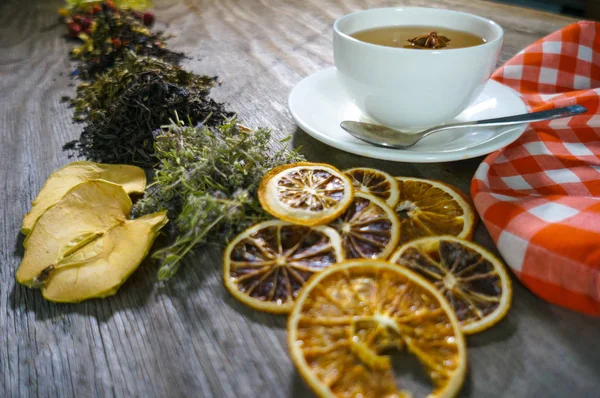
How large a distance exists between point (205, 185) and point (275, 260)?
27cm

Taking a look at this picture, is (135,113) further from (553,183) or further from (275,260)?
(553,183)

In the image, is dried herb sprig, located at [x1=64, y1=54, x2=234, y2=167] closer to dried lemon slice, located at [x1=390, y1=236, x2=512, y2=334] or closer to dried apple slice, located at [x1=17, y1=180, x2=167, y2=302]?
dried apple slice, located at [x1=17, y1=180, x2=167, y2=302]

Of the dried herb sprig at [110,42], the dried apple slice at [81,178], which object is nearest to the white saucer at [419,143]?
the dried apple slice at [81,178]

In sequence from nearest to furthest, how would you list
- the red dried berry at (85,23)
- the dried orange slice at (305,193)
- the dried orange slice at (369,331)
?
the dried orange slice at (369,331) → the dried orange slice at (305,193) → the red dried berry at (85,23)

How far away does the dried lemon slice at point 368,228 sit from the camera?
0.83m

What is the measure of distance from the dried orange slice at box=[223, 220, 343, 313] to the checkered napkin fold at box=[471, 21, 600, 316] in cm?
31

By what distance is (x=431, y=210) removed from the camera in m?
0.92

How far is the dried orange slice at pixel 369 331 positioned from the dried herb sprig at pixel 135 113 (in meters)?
0.64

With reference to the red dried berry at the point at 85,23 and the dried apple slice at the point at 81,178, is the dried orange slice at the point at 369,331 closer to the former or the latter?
the dried apple slice at the point at 81,178

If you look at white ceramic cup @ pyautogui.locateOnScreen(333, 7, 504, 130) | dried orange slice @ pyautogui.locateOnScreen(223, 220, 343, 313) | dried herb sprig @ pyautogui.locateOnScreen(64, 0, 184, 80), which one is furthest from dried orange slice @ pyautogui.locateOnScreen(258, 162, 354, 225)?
dried herb sprig @ pyautogui.locateOnScreen(64, 0, 184, 80)

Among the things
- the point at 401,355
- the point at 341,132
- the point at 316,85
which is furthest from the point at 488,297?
the point at 316,85

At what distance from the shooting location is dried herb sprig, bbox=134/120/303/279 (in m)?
0.88

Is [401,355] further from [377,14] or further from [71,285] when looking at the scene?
[377,14]

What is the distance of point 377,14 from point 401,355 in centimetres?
92
